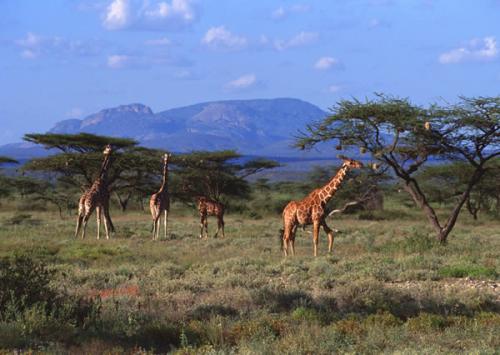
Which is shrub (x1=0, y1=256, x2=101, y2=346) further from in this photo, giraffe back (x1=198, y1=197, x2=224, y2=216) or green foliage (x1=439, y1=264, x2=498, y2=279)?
giraffe back (x1=198, y1=197, x2=224, y2=216)

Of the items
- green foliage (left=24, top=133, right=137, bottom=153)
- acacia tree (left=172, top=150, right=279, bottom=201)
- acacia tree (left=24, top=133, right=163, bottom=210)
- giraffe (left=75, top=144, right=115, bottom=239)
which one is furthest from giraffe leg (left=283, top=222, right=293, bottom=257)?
acacia tree (left=172, top=150, right=279, bottom=201)

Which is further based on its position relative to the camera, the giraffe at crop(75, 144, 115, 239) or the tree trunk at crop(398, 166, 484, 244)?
the giraffe at crop(75, 144, 115, 239)

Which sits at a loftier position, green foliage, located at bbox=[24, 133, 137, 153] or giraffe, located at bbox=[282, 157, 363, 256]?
green foliage, located at bbox=[24, 133, 137, 153]

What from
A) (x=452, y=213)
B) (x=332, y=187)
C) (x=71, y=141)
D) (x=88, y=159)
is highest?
(x=71, y=141)

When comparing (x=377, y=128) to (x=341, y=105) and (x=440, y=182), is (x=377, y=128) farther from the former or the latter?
(x=440, y=182)

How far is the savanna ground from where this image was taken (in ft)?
25.7

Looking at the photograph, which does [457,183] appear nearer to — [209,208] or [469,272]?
[209,208]

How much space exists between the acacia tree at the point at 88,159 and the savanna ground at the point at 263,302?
13.1 m

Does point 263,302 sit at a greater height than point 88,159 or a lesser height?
lesser

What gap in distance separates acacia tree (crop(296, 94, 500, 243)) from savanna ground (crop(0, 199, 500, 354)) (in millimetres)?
1984

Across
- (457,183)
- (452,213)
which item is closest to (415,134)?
(452,213)

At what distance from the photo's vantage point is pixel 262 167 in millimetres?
46812

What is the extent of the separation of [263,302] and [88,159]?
22.4 meters

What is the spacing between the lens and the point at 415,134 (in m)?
19.8
